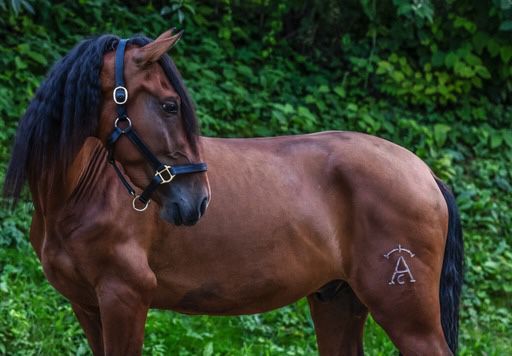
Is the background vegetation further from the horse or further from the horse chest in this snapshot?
the horse chest

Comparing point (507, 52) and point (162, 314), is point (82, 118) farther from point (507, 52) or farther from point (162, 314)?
point (507, 52)

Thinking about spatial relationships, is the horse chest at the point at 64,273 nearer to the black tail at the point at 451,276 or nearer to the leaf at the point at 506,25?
the black tail at the point at 451,276

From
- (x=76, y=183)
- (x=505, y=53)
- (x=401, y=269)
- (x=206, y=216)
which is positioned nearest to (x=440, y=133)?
(x=505, y=53)

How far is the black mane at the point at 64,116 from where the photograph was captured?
10.2ft

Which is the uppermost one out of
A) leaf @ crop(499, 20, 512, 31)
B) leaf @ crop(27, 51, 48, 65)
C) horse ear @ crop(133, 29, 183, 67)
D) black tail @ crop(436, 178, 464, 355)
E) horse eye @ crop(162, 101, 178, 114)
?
horse ear @ crop(133, 29, 183, 67)

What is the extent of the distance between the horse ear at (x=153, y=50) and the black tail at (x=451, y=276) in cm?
162

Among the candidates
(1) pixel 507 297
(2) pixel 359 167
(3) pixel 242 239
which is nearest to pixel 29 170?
(3) pixel 242 239

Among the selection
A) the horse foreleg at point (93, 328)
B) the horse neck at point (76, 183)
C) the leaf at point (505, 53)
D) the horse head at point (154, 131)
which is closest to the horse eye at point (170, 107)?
the horse head at point (154, 131)

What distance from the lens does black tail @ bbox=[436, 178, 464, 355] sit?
154 inches

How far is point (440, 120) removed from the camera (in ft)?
27.3

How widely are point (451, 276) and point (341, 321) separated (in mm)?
593

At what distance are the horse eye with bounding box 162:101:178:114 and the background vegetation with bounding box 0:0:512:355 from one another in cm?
283

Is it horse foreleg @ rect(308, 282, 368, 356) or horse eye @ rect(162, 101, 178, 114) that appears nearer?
horse eye @ rect(162, 101, 178, 114)

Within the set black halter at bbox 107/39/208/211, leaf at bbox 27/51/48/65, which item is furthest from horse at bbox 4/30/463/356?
leaf at bbox 27/51/48/65
